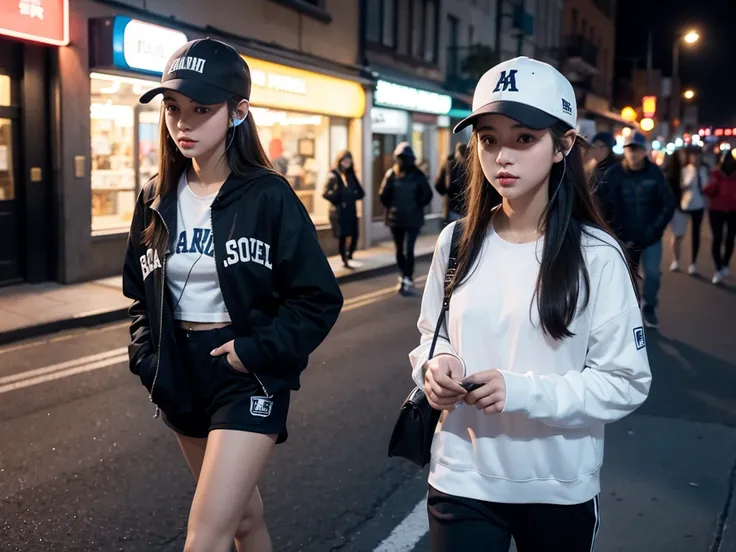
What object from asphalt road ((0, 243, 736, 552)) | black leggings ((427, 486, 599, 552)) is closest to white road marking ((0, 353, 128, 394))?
asphalt road ((0, 243, 736, 552))

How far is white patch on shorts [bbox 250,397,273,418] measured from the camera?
2.56 m

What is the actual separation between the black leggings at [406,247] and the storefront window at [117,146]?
3518mm

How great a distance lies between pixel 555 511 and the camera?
7.11 ft

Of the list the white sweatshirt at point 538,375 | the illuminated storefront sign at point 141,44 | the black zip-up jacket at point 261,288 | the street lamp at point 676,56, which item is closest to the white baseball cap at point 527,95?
the white sweatshirt at point 538,375

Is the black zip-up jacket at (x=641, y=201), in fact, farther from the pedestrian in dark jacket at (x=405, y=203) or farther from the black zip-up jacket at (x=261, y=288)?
the black zip-up jacket at (x=261, y=288)

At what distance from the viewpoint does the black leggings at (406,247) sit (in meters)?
11.7

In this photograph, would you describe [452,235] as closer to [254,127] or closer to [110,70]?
[254,127]

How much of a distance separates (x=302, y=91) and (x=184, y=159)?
13.2 metres

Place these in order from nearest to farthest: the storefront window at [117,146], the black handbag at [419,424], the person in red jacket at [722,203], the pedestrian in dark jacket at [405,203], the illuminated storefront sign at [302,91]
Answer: the black handbag at [419,424] < the pedestrian in dark jacket at [405,203] < the storefront window at [117,146] < the person in red jacket at [722,203] < the illuminated storefront sign at [302,91]

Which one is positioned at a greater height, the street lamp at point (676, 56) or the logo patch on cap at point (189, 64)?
the street lamp at point (676, 56)

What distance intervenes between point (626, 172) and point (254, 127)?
6199 mm

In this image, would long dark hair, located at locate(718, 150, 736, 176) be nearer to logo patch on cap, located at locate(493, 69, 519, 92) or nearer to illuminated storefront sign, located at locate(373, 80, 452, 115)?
illuminated storefront sign, located at locate(373, 80, 452, 115)

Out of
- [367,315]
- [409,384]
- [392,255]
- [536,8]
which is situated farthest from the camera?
[536,8]

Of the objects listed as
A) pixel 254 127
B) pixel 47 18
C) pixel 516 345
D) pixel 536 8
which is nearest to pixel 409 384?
pixel 254 127
